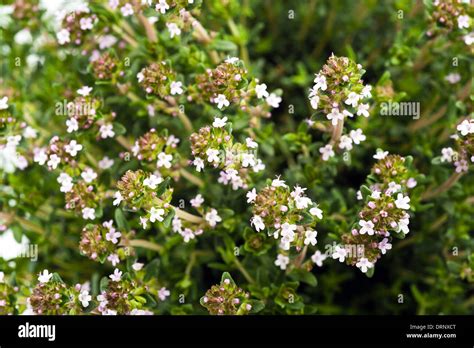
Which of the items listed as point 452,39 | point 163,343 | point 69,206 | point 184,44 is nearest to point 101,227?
point 69,206

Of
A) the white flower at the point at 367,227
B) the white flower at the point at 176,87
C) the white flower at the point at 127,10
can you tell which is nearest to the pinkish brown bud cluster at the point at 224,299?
the white flower at the point at 367,227

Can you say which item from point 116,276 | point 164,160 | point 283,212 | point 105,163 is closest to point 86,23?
point 105,163

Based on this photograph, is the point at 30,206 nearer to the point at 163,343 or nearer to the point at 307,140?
the point at 163,343

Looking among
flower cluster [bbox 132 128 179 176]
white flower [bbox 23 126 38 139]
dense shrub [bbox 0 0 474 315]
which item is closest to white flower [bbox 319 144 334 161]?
dense shrub [bbox 0 0 474 315]

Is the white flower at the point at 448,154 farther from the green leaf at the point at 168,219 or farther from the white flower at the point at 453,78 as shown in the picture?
the green leaf at the point at 168,219

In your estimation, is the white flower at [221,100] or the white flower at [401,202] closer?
the white flower at [401,202]

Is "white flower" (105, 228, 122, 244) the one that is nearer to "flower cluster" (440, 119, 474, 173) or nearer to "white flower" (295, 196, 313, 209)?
"white flower" (295, 196, 313, 209)
